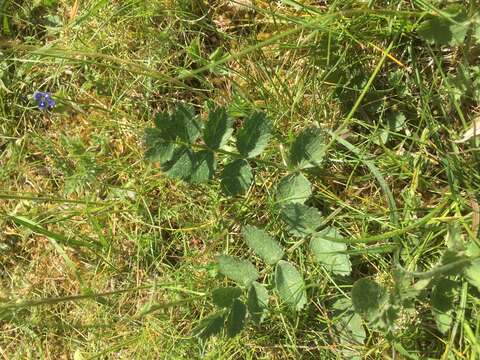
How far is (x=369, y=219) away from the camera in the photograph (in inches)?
76.2

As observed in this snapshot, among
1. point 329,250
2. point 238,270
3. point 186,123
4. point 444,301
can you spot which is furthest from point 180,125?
point 444,301

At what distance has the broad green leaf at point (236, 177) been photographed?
186 centimetres

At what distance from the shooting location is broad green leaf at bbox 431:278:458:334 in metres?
1.73

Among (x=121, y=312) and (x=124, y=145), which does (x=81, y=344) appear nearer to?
(x=121, y=312)

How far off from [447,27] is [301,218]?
2.16ft

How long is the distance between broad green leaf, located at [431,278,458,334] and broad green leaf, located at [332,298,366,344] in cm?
23

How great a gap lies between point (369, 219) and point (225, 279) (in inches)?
19.4

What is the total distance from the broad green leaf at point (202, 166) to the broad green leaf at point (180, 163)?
17 mm

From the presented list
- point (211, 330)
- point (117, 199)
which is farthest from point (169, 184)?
point (211, 330)

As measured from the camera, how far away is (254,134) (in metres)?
1.83

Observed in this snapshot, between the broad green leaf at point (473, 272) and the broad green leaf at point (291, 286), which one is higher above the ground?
the broad green leaf at point (473, 272)

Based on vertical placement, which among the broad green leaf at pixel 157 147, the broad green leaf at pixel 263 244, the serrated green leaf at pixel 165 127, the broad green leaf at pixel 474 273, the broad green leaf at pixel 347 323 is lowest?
the broad green leaf at pixel 347 323

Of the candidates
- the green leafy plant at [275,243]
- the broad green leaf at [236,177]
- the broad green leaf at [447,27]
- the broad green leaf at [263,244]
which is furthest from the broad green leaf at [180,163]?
the broad green leaf at [447,27]

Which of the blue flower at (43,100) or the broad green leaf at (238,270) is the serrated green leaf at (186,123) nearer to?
the broad green leaf at (238,270)
